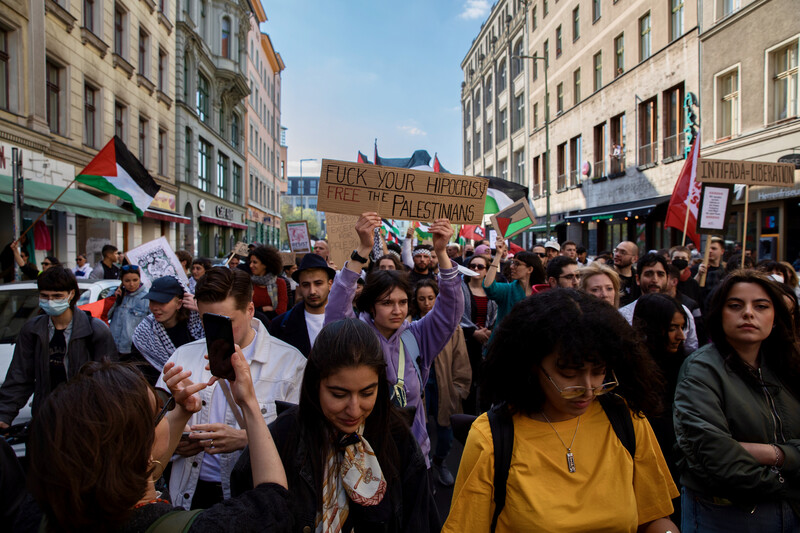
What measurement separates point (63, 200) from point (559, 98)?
25.6 metres

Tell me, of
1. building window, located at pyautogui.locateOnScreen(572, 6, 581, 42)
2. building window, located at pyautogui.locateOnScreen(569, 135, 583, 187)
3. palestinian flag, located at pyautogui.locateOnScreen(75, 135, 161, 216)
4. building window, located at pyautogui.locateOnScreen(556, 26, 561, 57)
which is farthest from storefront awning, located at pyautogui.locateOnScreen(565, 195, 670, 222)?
palestinian flag, located at pyautogui.locateOnScreen(75, 135, 161, 216)

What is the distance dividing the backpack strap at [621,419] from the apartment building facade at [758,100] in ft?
46.2

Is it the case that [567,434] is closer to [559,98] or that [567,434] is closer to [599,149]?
[599,149]

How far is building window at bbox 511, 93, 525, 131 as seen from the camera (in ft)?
118

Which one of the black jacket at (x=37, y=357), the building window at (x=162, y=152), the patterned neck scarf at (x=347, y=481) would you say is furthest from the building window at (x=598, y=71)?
the patterned neck scarf at (x=347, y=481)

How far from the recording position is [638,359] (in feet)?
6.21

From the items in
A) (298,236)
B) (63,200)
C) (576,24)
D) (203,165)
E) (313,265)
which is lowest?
(313,265)

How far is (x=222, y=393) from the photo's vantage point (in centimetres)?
251

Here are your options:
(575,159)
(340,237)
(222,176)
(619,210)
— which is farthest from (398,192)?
(222,176)

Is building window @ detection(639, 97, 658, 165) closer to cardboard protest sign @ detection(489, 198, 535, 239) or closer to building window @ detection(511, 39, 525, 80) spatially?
cardboard protest sign @ detection(489, 198, 535, 239)

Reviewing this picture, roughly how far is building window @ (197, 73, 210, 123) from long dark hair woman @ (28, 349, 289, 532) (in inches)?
1254

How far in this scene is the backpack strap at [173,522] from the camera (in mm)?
1292

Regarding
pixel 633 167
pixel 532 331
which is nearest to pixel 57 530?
pixel 532 331

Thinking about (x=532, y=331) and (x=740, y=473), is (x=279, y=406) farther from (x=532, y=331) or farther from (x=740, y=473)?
(x=740, y=473)
